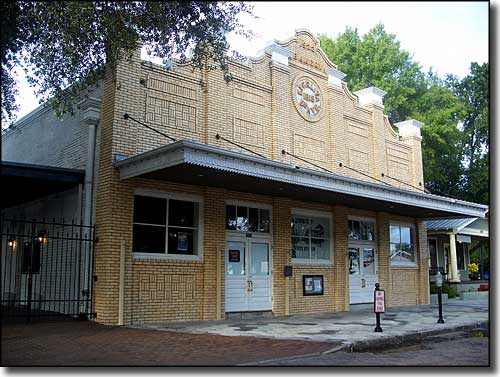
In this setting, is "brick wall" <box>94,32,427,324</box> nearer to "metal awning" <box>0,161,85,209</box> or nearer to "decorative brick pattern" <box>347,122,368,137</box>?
"decorative brick pattern" <box>347,122,368,137</box>

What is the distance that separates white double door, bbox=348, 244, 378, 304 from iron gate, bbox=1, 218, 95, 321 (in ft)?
28.7

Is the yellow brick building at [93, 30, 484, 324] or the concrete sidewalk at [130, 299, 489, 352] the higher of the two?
the yellow brick building at [93, 30, 484, 324]

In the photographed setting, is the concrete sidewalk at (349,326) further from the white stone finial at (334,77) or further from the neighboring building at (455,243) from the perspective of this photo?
the white stone finial at (334,77)

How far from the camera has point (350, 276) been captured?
18.2 meters

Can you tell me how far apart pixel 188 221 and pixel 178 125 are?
240cm

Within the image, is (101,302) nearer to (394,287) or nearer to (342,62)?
(394,287)

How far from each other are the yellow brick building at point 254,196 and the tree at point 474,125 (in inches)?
103

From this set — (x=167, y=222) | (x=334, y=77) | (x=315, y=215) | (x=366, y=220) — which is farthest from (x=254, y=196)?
(x=334, y=77)

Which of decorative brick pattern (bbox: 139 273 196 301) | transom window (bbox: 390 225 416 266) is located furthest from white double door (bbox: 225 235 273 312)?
transom window (bbox: 390 225 416 266)

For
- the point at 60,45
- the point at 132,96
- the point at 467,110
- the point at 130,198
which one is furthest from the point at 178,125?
the point at 467,110

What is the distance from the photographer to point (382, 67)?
24.0 meters

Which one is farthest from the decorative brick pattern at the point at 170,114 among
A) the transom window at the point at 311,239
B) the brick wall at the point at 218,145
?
the transom window at the point at 311,239

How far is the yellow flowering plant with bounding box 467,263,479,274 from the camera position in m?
13.0

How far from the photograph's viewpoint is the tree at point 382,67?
2244 centimetres
